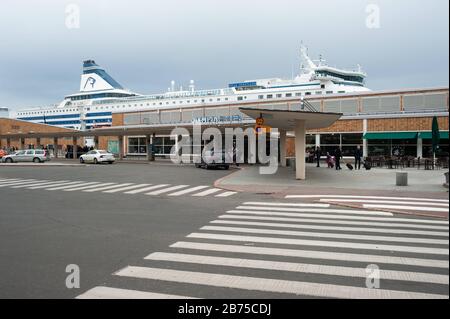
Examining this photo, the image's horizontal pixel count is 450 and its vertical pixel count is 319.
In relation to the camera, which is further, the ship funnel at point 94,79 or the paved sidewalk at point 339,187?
the ship funnel at point 94,79

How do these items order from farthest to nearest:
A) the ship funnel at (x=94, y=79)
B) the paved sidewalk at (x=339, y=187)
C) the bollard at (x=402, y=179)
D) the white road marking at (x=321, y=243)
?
the ship funnel at (x=94, y=79), the bollard at (x=402, y=179), the paved sidewalk at (x=339, y=187), the white road marking at (x=321, y=243)

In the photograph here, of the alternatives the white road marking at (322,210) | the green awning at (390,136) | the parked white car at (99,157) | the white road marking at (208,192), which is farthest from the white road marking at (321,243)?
the green awning at (390,136)

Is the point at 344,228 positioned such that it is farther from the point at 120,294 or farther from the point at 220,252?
the point at 120,294

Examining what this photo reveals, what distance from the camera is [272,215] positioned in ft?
38.4

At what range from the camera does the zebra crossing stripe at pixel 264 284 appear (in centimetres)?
526

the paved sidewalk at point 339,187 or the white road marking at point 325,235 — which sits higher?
the paved sidewalk at point 339,187

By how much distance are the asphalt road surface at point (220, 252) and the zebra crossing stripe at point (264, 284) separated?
0.01 m

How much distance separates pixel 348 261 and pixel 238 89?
62.1 meters

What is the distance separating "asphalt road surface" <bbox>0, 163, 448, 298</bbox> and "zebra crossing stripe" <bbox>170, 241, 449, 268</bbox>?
0.05 feet

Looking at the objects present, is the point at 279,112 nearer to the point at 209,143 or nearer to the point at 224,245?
the point at 224,245

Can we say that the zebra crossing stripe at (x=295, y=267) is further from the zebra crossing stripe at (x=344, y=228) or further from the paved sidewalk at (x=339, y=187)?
the paved sidewalk at (x=339, y=187)

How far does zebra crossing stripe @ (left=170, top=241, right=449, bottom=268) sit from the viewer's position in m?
6.77

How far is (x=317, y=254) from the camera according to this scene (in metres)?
7.30
